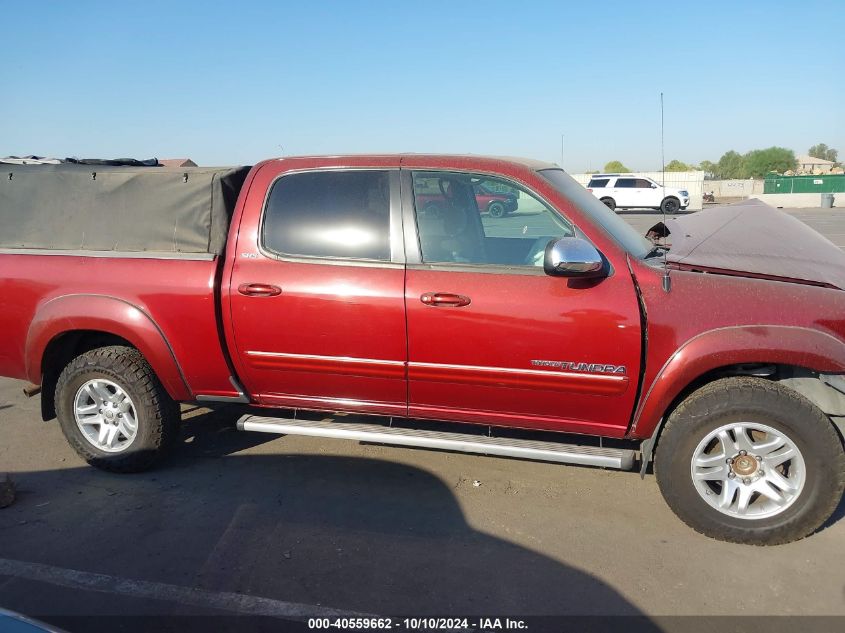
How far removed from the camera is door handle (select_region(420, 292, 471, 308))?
346cm

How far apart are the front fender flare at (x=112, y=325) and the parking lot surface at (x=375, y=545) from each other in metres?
0.71

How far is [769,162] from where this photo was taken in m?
74.8

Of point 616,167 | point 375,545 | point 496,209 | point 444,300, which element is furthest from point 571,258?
point 616,167

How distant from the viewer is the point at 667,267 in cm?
333

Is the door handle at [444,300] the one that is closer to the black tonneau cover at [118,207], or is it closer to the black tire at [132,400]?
the black tonneau cover at [118,207]

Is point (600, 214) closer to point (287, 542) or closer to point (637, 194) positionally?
point (287, 542)

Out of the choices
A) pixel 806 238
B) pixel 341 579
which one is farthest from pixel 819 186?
pixel 341 579

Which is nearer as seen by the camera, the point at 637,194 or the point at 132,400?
the point at 132,400

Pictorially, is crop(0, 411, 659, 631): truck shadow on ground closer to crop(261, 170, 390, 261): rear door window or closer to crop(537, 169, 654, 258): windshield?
crop(261, 170, 390, 261): rear door window

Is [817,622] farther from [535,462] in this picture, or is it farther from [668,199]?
[668,199]

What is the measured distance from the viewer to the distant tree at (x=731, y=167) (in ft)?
259

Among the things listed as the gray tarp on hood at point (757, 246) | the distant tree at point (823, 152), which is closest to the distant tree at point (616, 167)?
the distant tree at point (823, 152)

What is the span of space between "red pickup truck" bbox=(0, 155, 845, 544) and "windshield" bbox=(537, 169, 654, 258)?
0.09 ft

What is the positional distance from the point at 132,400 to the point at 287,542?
151cm
